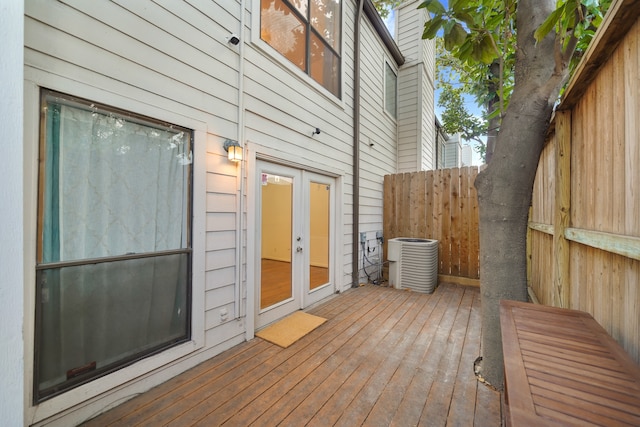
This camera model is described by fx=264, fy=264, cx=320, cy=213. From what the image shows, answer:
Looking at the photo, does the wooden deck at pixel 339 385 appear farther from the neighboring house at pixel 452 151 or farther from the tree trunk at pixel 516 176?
the neighboring house at pixel 452 151

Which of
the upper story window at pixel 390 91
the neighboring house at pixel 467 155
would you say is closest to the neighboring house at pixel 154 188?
the upper story window at pixel 390 91

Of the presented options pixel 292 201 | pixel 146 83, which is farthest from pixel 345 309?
pixel 146 83

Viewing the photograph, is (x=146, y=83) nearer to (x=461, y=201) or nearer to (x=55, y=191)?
(x=55, y=191)

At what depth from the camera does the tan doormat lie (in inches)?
110

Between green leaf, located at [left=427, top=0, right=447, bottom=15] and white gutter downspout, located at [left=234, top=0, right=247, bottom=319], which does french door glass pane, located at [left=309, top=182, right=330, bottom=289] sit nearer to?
white gutter downspout, located at [left=234, top=0, right=247, bottom=319]

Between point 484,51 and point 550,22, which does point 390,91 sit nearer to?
point 484,51

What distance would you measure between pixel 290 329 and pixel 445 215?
3.64 meters

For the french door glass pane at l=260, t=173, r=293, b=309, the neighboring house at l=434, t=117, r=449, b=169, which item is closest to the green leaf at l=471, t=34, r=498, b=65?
the french door glass pane at l=260, t=173, r=293, b=309

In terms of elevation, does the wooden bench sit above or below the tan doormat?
above

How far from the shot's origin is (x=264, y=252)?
10.4 feet

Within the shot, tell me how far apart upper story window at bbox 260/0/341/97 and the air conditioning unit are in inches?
113

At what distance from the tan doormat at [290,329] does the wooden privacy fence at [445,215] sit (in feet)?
9.76

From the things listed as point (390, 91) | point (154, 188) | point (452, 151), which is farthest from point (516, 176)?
point (452, 151)

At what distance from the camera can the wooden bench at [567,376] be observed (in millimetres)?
777
